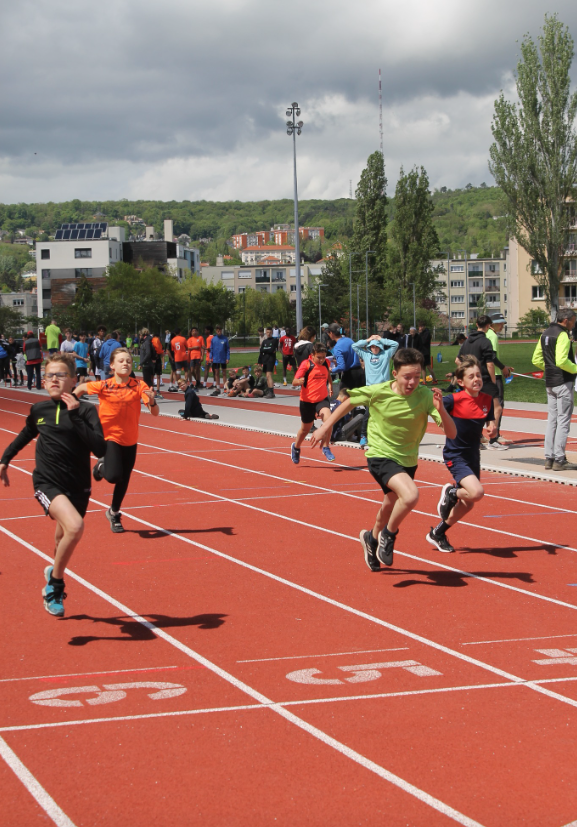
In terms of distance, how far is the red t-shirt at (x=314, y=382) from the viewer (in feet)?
44.5

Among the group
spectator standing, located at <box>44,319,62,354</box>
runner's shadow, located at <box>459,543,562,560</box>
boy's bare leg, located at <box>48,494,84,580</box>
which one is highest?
spectator standing, located at <box>44,319,62,354</box>

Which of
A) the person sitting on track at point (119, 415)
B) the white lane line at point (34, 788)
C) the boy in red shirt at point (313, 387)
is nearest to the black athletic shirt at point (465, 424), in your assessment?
the person sitting on track at point (119, 415)

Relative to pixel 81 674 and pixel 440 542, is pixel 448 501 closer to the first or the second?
pixel 440 542

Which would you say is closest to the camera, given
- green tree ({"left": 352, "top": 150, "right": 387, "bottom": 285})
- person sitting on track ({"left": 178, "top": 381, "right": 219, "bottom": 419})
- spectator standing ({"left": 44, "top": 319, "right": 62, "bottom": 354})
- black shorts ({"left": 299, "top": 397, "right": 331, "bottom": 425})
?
black shorts ({"left": 299, "top": 397, "right": 331, "bottom": 425})

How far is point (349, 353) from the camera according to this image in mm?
14852

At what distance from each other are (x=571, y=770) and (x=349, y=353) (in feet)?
36.9

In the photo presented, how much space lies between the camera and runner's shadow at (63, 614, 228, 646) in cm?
580

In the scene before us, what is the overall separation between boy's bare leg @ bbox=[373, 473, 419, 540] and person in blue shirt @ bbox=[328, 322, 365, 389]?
7.63 meters

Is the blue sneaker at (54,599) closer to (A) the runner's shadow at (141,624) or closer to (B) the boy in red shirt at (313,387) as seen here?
(A) the runner's shadow at (141,624)

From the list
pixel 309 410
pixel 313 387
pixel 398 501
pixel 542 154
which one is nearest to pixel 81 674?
pixel 398 501

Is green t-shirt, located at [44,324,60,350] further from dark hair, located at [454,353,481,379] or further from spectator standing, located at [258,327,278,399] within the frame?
dark hair, located at [454,353,481,379]

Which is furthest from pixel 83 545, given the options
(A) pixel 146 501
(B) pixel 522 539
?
(B) pixel 522 539

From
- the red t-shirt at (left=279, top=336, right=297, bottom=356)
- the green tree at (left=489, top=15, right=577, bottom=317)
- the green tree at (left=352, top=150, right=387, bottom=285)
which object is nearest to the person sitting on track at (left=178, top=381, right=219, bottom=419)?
the red t-shirt at (left=279, top=336, right=297, bottom=356)

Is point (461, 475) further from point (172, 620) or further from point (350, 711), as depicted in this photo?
point (350, 711)
